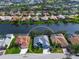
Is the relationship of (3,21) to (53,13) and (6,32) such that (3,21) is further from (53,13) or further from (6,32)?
(53,13)

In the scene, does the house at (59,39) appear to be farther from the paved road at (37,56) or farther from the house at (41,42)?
the paved road at (37,56)

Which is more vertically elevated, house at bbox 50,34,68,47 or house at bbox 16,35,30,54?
house at bbox 16,35,30,54

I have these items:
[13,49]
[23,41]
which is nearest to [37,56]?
[13,49]

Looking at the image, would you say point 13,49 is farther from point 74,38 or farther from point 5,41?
point 74,38

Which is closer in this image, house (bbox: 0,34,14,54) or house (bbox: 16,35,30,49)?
house (bbox: 0,34,14,54)

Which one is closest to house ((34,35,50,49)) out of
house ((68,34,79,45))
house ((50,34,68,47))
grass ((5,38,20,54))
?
house ((50,34,68,47))

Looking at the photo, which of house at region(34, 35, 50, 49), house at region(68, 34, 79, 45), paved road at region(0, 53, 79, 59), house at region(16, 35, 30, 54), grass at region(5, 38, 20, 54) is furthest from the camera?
house at region(68, 34, 79, 45)

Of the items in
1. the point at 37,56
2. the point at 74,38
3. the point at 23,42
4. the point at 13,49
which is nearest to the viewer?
the point at 37,56

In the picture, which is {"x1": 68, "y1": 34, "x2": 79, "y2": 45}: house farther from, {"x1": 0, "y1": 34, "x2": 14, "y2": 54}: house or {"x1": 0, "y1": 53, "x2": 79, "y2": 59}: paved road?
{"x1": 0, "y1": 34, "x2": 14, "y2": 54}: house
